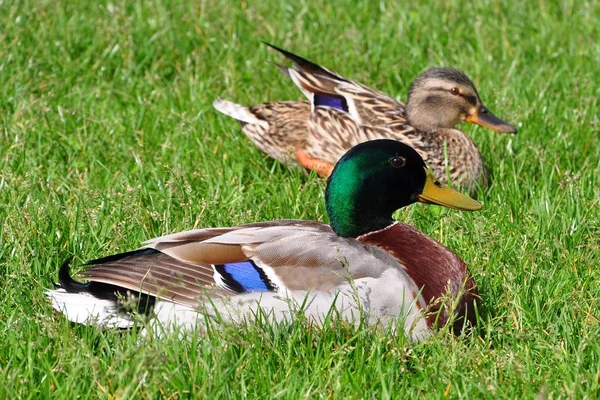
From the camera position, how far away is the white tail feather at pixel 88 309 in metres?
3.78

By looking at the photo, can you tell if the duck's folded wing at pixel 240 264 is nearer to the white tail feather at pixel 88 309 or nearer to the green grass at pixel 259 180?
the white tail feather at pixel 88 309

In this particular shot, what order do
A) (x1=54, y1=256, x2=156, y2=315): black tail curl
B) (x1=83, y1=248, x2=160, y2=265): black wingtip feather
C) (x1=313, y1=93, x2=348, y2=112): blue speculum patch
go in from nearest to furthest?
1. (x1=54, y1=256, x2=156, y2=315): black tail curl
2. (x1=83, y1=248, x2=160, y2=265): black wingtip feather
3. (x1=313, y1=93, x2=348, y2=112): blue speculum patch

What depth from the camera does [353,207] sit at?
4.22 m

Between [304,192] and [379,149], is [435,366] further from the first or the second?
[304,192]

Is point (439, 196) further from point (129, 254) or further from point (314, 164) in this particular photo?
point (314, 164)

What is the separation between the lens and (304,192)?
5363 mm

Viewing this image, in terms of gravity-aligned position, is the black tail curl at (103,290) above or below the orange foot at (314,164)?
above

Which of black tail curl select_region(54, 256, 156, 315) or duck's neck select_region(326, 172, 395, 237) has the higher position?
duck's neck select_region(326, 172, 395, 237)

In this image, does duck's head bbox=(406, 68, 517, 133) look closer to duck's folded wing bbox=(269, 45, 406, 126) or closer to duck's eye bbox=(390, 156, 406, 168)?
duck's folded wing bbox=(269, 45, 406, 126)

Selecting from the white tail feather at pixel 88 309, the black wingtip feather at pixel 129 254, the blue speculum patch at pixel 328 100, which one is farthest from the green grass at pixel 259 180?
the blue speculum patch at pixel 328 100

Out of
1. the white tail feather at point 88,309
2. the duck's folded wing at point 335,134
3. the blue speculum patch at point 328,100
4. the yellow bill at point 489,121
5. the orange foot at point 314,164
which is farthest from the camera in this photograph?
the blue speculum patch at point 328,100

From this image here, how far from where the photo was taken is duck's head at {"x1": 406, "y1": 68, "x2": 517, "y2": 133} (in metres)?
6.11

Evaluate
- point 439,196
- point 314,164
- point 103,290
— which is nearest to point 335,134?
point 314,164

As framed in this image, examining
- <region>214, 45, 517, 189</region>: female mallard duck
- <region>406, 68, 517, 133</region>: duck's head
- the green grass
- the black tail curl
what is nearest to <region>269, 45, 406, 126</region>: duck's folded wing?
<region>214, 45, 517, 189</region>: female mallard duck
